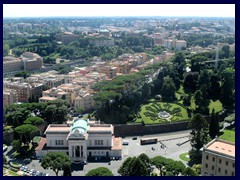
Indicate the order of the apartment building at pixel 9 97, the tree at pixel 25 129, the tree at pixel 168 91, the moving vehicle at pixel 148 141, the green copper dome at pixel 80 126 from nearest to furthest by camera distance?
the green copper dome at pixel 80 126, the tree at pixel 25 129, the moving vehicle at pixel 148 141, the tree at pixel 168 91, the apartment building at pixel 9 97

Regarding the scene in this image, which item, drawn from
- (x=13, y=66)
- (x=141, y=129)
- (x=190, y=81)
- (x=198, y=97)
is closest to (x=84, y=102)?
(x=141, y=129)

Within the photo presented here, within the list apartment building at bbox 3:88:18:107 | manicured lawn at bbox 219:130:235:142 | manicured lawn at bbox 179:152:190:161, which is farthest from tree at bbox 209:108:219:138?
apartment building at bbox 3:88:18:107

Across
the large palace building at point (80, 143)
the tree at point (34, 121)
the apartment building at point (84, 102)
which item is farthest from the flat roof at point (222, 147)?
the apartment building at point (84, 102)

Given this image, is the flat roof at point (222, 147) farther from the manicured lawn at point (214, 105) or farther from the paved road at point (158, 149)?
the manicured lawn at point (214, 105)

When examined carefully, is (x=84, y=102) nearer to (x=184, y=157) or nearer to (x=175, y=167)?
(x=184, y=157)

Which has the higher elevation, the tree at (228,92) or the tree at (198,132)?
the tree at (228,92)

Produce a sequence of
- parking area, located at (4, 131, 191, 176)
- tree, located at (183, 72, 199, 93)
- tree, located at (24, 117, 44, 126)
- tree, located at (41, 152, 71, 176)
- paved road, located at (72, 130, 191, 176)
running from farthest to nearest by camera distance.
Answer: tree, located at (183, 72, 199, 93) → tree, located at (24, 117, 44, 126) → paved road, located at (72, 130, 191, 176) → parking area, located at (4, 131, 191, 176) → tree, located at (41, 152, 71, 176)

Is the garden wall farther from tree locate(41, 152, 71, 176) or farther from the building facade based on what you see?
the building facade
